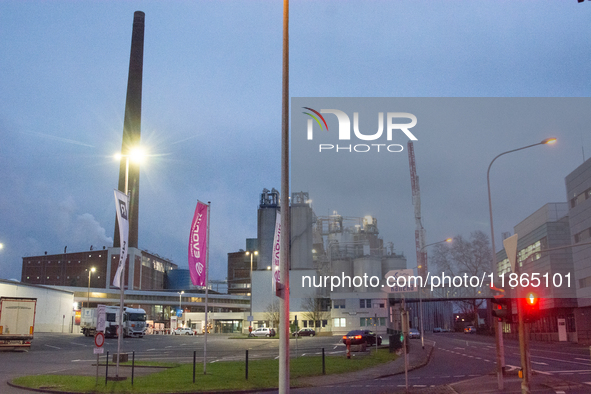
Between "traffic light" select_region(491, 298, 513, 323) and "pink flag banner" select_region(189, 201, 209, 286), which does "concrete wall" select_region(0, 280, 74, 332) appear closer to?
"pink flag banner" select_region(189, 201, 209, 286)

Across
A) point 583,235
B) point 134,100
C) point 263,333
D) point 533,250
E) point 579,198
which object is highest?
point 134,100

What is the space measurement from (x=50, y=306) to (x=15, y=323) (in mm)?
37011

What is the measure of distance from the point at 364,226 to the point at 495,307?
320 feet

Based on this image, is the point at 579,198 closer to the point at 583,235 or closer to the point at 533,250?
the point at 583,235

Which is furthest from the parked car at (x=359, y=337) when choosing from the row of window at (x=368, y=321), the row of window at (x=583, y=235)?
the row of window at (x=368, y=321)

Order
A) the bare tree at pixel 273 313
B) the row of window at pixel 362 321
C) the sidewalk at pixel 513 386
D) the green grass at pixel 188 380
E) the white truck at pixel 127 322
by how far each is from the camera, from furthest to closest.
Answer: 1. the row of window at pixel 362 321
2. the bare tree at pixel 273 313
3. the white truck at pixel 127 322
4. the green grass at pixel 188 380
5. the sidewalk at pixel 513 386

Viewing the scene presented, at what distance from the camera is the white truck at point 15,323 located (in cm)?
3575

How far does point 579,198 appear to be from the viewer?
5988 centimetres

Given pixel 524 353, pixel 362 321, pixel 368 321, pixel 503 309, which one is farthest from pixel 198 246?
pixel 368 321

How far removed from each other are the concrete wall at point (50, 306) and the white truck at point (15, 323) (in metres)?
24.9

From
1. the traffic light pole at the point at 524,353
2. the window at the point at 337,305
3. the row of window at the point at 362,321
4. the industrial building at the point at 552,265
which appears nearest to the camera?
the traffic light pole at the point at 524,353

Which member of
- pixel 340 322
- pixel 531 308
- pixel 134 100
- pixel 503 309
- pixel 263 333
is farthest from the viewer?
pixel 340 322

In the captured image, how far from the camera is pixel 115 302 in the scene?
10044 centimetres

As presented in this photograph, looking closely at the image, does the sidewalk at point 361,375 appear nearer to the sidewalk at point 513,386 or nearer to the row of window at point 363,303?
the sidewalk at point 513,386
